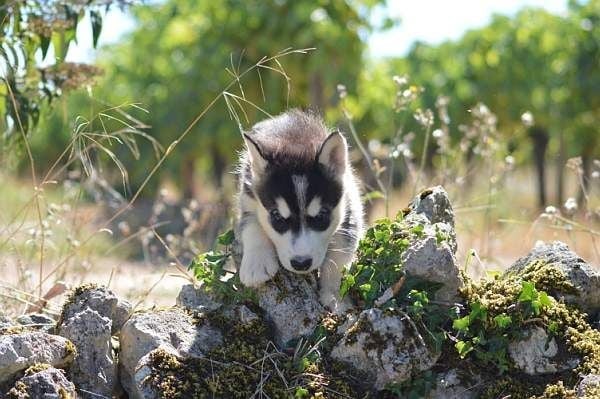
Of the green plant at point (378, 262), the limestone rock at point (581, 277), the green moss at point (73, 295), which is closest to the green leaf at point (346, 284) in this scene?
the green plant at point (378, 262)

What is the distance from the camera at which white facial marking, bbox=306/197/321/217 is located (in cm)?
580

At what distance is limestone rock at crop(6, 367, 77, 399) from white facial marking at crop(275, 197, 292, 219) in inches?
67.2

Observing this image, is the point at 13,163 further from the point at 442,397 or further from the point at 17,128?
the point at 442,397

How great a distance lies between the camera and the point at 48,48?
23.8ft

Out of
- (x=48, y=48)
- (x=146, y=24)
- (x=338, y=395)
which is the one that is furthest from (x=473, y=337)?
(x=146, y=24)

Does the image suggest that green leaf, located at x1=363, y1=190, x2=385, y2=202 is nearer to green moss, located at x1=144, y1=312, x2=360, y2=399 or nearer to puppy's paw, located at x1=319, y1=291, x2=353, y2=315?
puppy's paw, located at x1=319, y1=291, x2=353, y2=315

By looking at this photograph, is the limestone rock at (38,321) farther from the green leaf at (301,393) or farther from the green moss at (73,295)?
the green leaf at (301,393)

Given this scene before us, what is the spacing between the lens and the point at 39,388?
→ 15.6 ft

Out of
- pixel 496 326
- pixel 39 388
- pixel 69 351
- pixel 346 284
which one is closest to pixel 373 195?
pixel 346 284

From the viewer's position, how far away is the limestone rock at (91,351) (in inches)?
204

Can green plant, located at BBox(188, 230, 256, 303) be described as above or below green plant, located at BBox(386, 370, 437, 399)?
above

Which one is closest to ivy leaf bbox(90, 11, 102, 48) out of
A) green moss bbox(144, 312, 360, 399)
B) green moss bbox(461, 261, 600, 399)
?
green moss bbox(144, 312, 360, 399)

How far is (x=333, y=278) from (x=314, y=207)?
0.46 meters

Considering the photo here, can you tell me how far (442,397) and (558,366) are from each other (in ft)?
2.16
